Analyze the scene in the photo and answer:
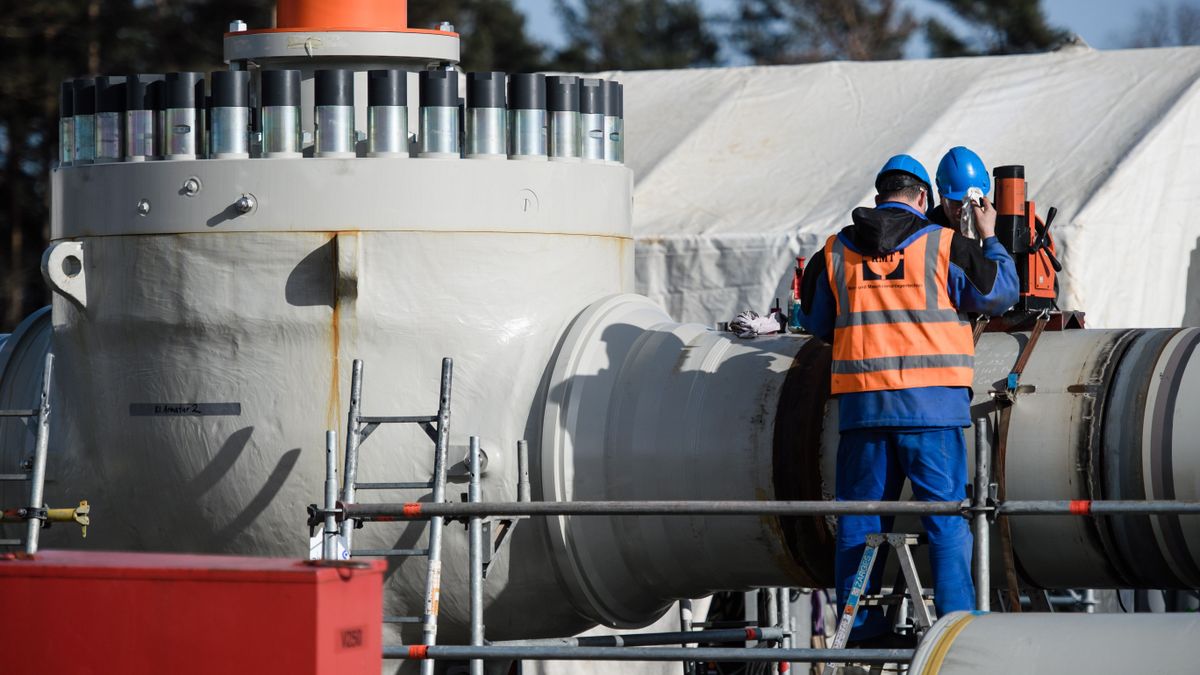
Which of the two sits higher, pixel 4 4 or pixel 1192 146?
pixel 4 4

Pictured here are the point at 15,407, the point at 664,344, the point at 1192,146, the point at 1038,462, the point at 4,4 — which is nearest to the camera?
the point at 1038,462

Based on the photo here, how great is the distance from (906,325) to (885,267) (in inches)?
9.3

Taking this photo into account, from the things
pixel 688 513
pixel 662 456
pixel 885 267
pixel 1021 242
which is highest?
pixel 1021 242

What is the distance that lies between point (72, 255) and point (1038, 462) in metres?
4.26

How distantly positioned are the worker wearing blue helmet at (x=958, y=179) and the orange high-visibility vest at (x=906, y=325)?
449 millimetres

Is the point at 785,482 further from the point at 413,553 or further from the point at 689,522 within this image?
the point at 413,553

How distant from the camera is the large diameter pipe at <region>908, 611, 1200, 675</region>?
208 inches

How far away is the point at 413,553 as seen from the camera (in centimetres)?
791

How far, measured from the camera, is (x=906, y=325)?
725 cm

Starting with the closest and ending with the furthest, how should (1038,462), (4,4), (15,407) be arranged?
(1038,462) → (15,407) → (4,4)

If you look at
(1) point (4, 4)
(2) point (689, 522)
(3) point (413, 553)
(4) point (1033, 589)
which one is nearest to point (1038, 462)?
(4) point (1033, 589)

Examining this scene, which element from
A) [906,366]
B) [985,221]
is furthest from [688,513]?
[985,221]

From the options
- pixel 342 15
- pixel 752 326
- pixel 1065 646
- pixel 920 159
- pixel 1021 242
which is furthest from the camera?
pixel 920 159

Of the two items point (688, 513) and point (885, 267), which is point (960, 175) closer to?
point (885, 267)
